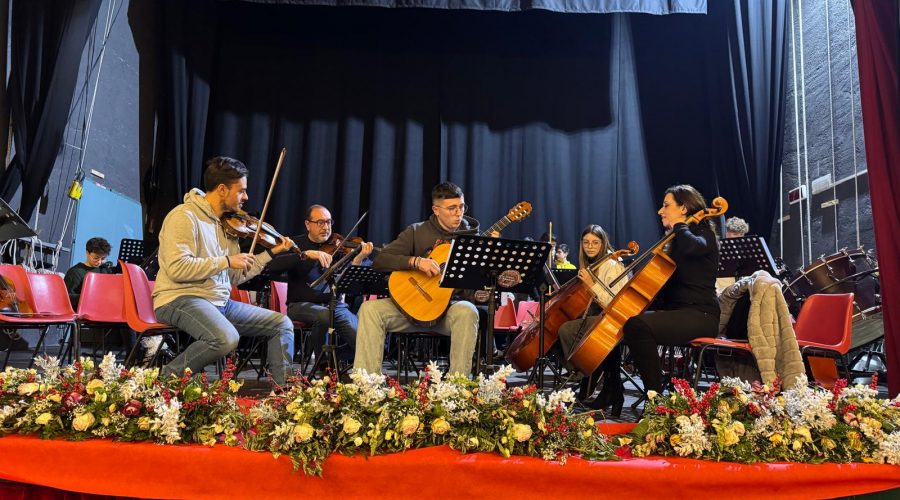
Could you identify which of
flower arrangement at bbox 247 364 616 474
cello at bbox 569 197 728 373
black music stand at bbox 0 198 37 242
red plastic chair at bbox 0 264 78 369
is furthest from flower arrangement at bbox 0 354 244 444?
black music stand at bbox 0 198 37 242

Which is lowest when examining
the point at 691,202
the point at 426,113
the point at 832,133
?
the point at 691,202

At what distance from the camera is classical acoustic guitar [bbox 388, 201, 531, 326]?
3.81 metres

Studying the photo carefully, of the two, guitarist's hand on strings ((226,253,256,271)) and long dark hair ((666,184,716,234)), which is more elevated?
long dark hair ((666,184,716,234))

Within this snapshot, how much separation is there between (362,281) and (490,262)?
1385 millimetres

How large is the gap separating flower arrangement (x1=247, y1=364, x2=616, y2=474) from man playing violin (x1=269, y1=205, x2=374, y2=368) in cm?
264

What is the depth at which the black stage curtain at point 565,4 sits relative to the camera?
25.8 ft

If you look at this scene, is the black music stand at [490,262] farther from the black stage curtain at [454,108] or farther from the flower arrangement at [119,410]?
the black stage curtain at [454,108]

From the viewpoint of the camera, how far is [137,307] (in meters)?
4.04

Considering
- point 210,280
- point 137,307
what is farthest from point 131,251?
point 210,280

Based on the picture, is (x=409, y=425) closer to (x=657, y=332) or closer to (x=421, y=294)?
(x=421, y=294)

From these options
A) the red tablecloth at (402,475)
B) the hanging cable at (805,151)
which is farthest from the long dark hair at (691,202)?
the hanging cable at (805,151)

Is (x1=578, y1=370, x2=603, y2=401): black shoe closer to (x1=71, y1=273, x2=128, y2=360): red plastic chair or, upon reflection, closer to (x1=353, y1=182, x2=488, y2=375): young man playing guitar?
(x1=353, y1=182, x2=488, y2=375): young man playing guitar

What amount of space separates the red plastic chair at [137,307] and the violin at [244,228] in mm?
627

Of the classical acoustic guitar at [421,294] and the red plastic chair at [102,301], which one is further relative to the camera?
the red plastic chair at [102,301]
